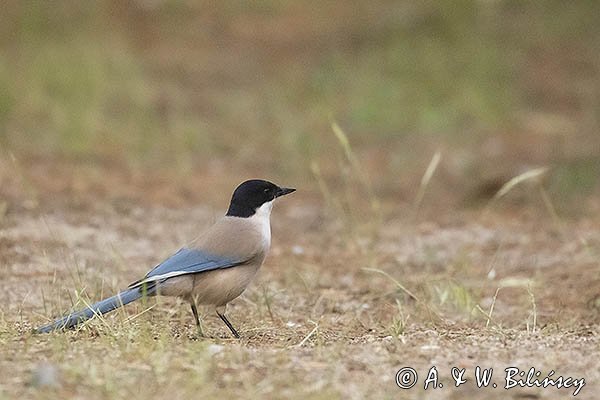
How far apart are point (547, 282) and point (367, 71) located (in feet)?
21.5

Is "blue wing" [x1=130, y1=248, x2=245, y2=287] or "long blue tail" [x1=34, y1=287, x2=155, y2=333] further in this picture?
"blue wing" [x1=130, y1=248, x2=245, y2=287]

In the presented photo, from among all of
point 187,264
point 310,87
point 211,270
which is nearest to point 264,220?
point 211,270

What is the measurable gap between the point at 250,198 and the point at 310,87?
7296 millimetres

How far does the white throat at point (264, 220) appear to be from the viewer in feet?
19.5

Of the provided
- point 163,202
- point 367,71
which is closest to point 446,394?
point 163,202

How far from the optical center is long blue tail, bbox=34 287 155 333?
17.0ft

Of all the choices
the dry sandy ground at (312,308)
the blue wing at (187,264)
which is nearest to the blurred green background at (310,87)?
the dry sandy ground at (312,308)

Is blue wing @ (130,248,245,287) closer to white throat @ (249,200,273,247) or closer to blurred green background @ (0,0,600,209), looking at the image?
white throat @ (249,200,273,247)

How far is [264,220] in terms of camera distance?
20.1ft

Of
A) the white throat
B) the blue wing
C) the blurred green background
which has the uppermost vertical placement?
the blue wing

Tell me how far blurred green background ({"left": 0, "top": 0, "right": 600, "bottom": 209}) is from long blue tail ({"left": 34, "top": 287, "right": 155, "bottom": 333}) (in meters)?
4.82

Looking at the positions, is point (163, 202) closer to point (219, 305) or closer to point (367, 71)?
point (219, 305)

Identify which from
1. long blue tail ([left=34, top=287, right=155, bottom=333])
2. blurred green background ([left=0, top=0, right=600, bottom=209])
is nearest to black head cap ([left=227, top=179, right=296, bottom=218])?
long blue tail ([left=34, top=287, right=155, bottom=333])

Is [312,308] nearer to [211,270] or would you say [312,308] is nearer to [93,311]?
[211,270]
